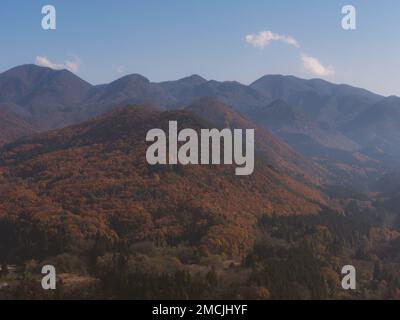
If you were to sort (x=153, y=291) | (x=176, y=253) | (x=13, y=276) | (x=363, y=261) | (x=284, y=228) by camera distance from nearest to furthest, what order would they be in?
(x=153, y=291) → (x=13, y=276) → (x=176, y=253) → (x=363, y=261) → (x=284, y=228)

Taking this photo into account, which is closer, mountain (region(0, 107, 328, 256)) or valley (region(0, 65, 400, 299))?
valley (region(0, 65, 400, 299))

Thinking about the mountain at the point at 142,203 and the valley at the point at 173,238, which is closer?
the valley at the point at 173,238

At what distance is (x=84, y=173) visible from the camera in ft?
611

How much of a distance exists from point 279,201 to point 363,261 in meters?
52.2

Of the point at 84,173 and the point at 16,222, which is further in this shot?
the point at 84,173

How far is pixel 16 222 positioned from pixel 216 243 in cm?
5337

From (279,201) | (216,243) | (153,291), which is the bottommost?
(153,291)

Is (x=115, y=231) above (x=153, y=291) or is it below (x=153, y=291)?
above

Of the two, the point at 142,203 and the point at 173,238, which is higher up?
the point at 142,203

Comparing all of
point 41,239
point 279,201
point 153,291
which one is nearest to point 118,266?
point 153,291

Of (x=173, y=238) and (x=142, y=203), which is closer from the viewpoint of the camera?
(x=173, y=238)

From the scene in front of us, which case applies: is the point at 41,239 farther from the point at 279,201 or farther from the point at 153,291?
the point at 279,201

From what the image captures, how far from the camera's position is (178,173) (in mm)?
184375
